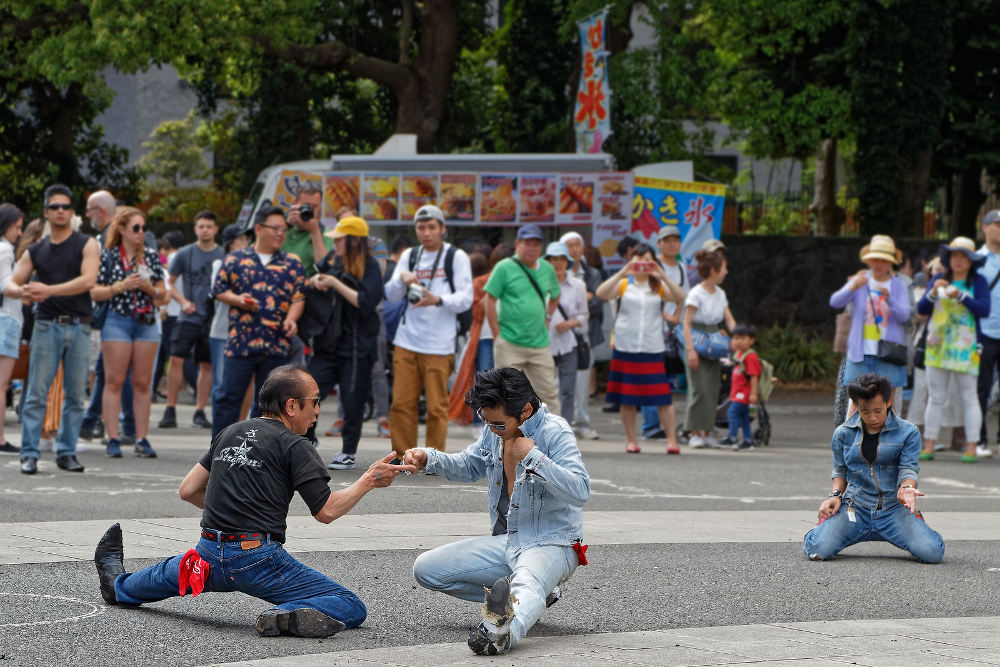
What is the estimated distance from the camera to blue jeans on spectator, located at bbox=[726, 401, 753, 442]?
13.9 meters

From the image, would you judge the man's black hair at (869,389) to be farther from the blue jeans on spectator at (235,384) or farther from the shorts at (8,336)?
the shorts at (8,336)

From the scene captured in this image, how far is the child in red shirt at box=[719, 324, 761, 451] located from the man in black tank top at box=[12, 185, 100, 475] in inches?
238

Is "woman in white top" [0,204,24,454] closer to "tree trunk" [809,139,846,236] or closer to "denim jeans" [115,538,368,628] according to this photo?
"denim jeans" [115,538,368,628]

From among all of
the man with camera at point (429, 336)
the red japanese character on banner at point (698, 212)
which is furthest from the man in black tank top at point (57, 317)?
the red japanese character on banner at point (698, 212)

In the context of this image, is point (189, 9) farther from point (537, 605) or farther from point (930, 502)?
point (537, 605)

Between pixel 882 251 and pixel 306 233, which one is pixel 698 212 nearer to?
pixel 882 251

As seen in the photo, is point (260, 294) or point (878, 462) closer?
point (878, 462)

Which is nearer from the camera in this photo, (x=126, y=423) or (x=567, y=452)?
(x=567, y=452)

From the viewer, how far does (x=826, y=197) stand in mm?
32406

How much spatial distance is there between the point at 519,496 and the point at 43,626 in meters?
1.95

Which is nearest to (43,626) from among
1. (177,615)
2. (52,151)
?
(177,615)

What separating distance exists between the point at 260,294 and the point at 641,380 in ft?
13.2

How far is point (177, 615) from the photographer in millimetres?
6156

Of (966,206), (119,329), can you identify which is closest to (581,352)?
(119,329)
